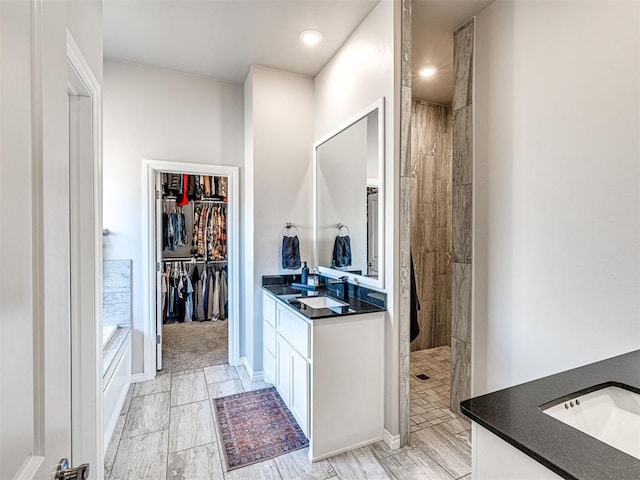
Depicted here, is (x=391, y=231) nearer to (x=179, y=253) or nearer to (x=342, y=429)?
(x=342, y=429)

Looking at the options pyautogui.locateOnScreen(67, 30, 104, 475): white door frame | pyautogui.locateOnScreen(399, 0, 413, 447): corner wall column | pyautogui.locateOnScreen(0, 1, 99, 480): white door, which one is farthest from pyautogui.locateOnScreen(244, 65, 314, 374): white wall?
pyautogui.locateOnScreen(0, 1, 99, 480): white door

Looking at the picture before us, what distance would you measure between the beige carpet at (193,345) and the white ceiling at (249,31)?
2900 mm

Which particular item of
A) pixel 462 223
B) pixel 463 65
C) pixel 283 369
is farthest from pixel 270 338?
pixel 463 65

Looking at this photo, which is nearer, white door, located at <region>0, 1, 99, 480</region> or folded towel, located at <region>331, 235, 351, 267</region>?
white door, located at <region>0, 1, 99, 480</region>

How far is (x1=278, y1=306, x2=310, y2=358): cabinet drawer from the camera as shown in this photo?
2090 mm

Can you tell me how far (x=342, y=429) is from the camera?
2053mm

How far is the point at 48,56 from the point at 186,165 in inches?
104

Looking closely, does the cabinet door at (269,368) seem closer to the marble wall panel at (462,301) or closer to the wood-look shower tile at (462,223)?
the marble wall panel at (462,301)

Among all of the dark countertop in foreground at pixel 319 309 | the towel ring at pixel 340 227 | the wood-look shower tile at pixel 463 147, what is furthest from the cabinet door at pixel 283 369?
the wood-look shower tile at pixel 463 147

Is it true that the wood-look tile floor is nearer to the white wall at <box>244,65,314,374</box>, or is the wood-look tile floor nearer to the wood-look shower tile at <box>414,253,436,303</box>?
the white wall at <box>244,65,314,374</box>

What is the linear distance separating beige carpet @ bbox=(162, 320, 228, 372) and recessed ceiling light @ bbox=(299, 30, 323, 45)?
3111mm

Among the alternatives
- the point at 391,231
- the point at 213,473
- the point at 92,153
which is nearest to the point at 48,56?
the point at 92,153

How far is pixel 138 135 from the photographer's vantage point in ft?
10.0

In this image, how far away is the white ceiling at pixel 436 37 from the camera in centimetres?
218
